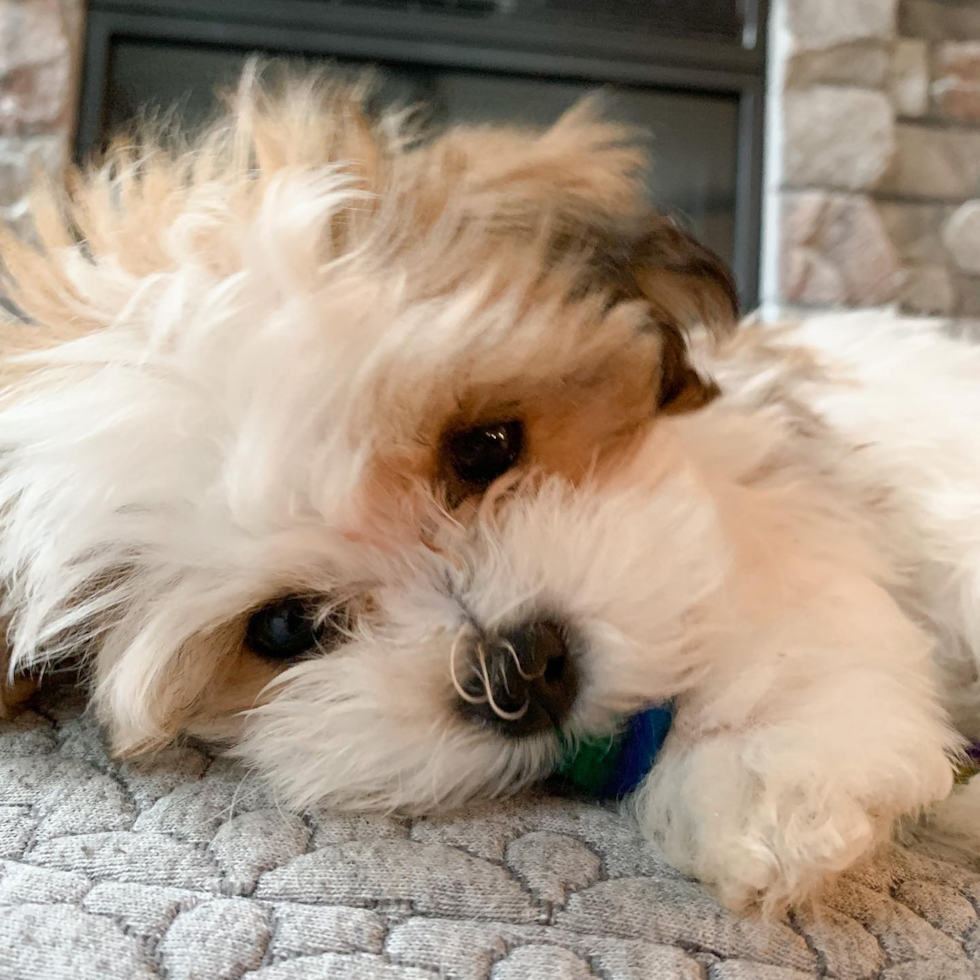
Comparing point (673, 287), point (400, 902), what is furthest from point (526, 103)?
point (400, 902)

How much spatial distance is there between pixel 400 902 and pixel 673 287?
25.9 inches

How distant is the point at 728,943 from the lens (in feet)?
2.13

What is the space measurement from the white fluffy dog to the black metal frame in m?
1.90

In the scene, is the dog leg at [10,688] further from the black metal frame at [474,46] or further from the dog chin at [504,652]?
the black metal frame at [474,46]

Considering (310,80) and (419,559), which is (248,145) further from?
(419,559)

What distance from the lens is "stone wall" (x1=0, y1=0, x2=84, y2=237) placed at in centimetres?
256

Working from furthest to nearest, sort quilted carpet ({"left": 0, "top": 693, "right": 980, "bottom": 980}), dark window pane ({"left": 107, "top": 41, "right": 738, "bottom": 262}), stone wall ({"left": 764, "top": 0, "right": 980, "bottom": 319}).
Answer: stone wall ({"left": 764, "top": 0, "right": 980, "bottom": 319}), dark window pane ({"left": 107, "top": 41, "right": 738, "bottom": 262}), quilted carpet ({"left": 0, "top": 693, "right": 980, "bottom": 980})

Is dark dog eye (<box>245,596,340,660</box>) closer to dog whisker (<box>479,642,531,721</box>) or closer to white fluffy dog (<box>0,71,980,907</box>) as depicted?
white fluffy dog (<box>0,71,980,907</box>)

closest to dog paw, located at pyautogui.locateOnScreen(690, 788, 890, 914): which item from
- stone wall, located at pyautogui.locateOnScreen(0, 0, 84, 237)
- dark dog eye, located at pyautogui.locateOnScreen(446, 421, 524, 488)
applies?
dark dog eye, located at pyautogui.locateOnScreen(446, 421, 524, 488)

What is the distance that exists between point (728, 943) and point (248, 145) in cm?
84

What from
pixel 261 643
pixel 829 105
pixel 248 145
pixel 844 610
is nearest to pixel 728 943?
pixel 844 610

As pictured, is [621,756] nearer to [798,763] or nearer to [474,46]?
[798,763]

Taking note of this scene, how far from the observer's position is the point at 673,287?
1019 mm

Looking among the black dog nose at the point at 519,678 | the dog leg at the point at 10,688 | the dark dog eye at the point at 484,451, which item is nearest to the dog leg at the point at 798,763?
the black dog nose at the point at 519,678
